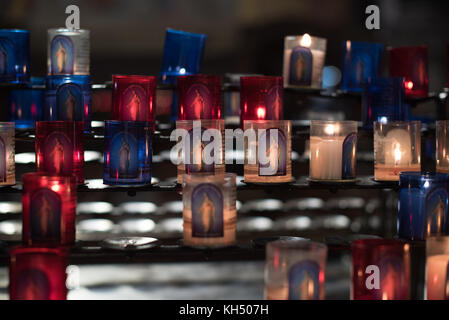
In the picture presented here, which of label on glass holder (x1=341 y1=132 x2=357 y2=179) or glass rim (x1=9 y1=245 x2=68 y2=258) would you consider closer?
glass rim (x1=9 y1=245 x2=68 y2=258)

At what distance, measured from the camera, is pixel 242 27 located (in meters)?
4.46

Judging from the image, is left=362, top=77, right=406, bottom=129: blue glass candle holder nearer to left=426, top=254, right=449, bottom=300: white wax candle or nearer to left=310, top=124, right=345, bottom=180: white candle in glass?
left=310, top=124, right=345, bottom=180: white candle in glass

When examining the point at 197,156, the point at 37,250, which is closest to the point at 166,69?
the point at 197,156

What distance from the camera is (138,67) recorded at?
4.27 metres

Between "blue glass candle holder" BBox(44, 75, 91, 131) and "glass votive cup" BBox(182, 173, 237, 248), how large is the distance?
444 mm

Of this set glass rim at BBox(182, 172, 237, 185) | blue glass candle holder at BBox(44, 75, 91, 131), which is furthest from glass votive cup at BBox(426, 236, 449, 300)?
blue glass candle holder at BBox(44, 75, 91, 131)

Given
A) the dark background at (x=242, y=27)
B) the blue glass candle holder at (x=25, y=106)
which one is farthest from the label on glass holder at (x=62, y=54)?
the dark background at (x=242, y=27)

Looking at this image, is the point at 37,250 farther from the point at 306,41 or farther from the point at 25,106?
the point at 306,41

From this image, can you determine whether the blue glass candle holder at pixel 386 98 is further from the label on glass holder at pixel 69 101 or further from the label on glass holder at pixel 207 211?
the label on glass holder at pixel 69 101

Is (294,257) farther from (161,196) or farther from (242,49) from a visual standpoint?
(242,49)

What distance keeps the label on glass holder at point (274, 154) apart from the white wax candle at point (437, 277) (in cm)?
45

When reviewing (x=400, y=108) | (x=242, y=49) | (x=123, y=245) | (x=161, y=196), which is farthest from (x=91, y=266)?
(x=242, y=49)

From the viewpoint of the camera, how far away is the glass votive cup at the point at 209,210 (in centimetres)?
166

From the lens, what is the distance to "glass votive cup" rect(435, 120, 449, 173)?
6.23 ft
